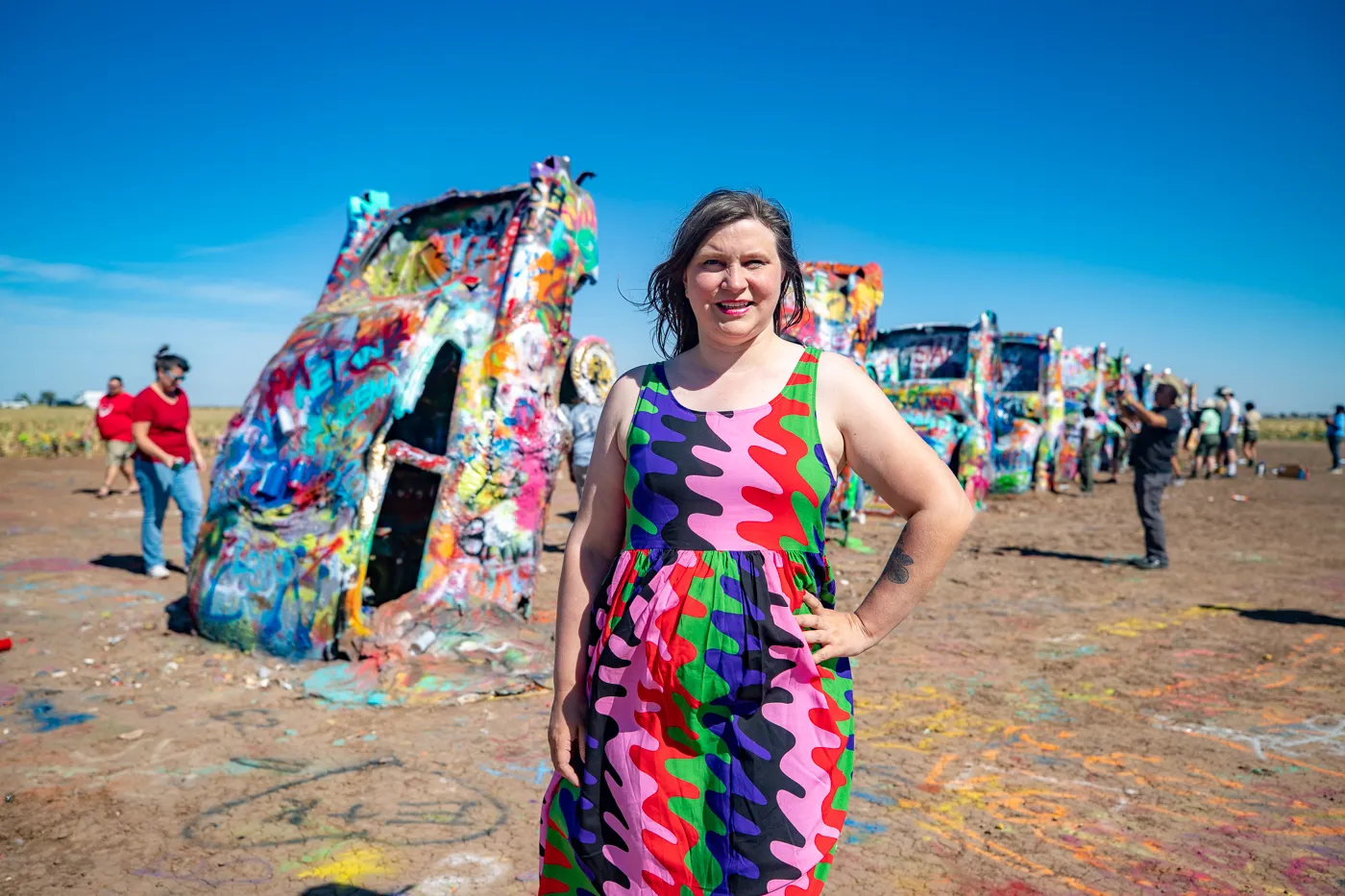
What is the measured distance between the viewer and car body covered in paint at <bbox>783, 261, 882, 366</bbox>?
1034 centimetres

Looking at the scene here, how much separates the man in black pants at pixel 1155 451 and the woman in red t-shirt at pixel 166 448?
820 cm

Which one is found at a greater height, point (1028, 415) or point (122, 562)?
point (1028, 415)

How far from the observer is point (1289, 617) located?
21.0 ft

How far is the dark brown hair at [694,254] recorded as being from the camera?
1728mm

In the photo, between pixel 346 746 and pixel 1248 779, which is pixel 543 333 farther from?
pixel 1248 779

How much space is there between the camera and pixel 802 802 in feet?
5.22

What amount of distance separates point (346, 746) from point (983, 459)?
10941 millimetres

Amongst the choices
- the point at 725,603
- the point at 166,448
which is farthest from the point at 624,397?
the point at 166,448

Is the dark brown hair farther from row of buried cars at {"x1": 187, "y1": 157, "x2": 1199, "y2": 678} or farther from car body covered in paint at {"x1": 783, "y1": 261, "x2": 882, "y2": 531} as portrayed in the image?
car body covered in paint at {"x1": 783, "y1": 261, "x2": 882, "y2": 531}

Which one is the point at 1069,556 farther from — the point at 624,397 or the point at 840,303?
the point at 624,397

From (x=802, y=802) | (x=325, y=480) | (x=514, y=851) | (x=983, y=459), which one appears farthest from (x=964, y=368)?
(x=802, y=802)

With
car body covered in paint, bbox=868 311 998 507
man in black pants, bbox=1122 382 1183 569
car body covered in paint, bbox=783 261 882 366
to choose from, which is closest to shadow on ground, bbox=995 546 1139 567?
man in black pants, bbox=1122 382 1183 569

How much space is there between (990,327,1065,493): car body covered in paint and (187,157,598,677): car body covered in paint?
36.3 feet

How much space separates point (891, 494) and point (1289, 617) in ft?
21.0
